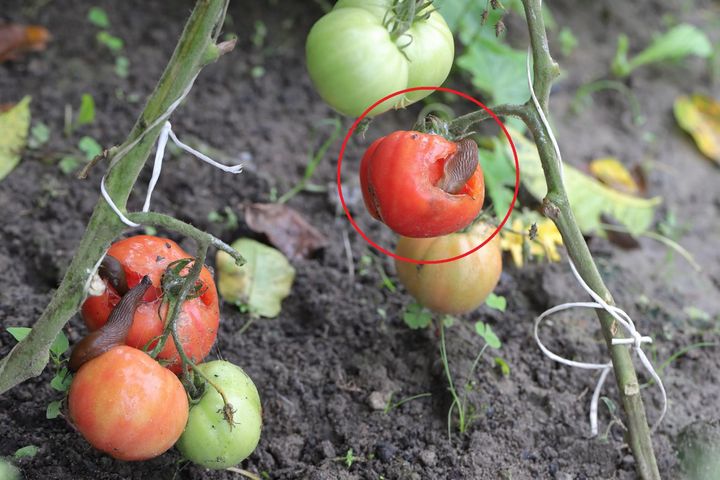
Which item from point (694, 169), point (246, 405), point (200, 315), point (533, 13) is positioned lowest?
point (694, 169)

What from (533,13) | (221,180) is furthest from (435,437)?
(221,180)

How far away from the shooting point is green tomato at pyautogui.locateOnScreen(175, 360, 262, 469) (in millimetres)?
1583

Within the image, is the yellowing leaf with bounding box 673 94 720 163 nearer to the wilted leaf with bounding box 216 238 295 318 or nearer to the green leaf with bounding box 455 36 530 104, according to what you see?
the green leaf with bounding box 455 36 530 104

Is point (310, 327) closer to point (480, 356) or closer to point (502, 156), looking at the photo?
point (480, 356)

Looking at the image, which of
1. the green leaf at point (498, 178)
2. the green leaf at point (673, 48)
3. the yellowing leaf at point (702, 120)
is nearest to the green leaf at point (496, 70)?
the green leaf at point (498, 178)

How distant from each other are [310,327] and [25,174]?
1005mm

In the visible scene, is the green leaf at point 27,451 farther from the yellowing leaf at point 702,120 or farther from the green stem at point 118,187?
the yellowing leaf at point 702,120

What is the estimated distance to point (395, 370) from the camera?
2.07 meters

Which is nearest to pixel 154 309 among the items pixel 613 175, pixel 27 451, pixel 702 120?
pixel 27 451

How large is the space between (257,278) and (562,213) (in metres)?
0.93

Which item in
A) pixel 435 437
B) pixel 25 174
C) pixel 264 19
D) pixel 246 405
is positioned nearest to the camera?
pixel 246 405

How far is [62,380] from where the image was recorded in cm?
158

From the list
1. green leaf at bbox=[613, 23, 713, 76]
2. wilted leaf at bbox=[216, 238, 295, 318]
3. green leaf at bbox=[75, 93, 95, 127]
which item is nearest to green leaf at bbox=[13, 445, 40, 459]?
wilted leaf at bbox=[216, 238, 295, 318]

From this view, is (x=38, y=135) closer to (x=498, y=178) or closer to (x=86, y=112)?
(x=86, y=112)
